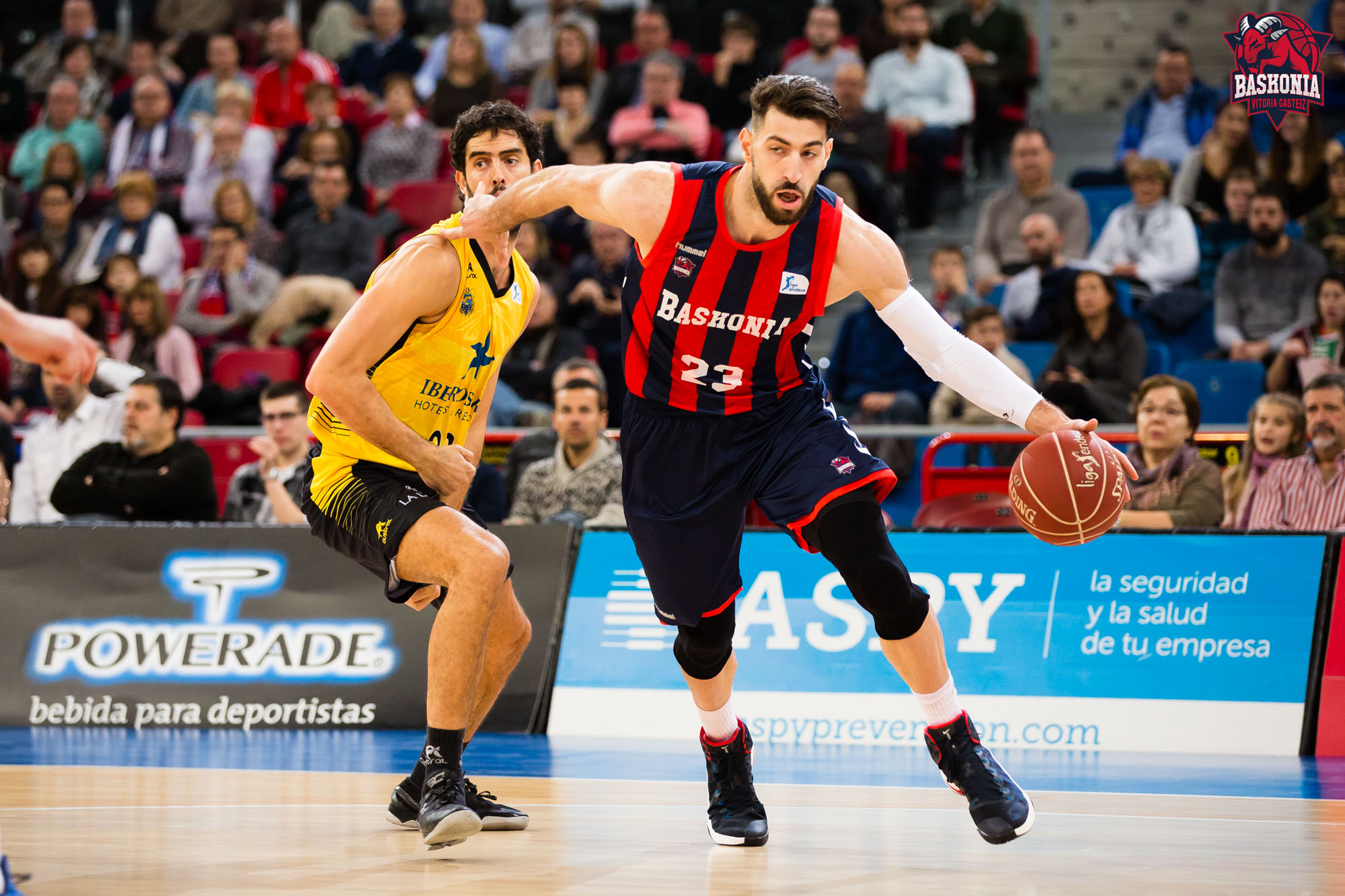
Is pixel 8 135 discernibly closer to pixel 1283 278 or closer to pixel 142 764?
pixel 142 764

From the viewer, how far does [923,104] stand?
12.2 m

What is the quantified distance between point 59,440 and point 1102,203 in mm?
7660

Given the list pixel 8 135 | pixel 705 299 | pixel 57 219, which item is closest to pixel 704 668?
pixel 705 299

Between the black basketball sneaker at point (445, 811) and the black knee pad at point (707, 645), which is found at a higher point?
the black knee pad at point (707, 645)

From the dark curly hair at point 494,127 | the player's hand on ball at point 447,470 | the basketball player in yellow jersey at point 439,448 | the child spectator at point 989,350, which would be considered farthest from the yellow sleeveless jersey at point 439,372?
the child spectator at point 989,350

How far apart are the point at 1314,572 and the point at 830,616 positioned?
210 cm

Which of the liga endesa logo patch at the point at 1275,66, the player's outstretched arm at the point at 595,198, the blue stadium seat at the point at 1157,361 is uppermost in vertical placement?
the liga endesa logo patch at the point at 1275,66

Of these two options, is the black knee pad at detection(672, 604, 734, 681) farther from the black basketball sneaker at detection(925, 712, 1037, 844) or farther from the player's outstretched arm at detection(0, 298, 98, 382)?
the player's outstretched arm at detection(0, 298, 98, 382)

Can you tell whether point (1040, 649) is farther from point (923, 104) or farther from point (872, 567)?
point (923, 104)

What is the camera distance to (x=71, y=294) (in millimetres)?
11047

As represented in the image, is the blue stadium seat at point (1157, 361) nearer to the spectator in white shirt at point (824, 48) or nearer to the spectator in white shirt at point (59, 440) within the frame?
the spectator in white shirt at point (824, 48)

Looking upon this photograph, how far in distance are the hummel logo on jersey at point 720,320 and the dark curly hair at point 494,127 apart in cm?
85

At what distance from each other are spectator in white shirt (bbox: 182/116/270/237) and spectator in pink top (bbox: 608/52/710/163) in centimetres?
328

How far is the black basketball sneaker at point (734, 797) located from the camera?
4.36m
